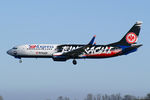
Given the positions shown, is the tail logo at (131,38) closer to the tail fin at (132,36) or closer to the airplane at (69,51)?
the tail fin at (132,36)

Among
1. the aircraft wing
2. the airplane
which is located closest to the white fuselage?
the airplane

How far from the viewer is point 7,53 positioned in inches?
4392

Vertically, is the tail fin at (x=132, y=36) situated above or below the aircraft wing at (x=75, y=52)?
above

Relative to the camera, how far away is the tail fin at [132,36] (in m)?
112

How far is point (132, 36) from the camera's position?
373 feet

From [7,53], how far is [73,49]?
20.4 metres

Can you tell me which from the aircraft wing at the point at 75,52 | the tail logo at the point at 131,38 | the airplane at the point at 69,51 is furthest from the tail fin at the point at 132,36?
the aircraft wing at the point at 75,52

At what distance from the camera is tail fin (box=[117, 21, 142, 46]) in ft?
368

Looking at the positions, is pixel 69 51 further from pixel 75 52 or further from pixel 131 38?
pixel 131 38

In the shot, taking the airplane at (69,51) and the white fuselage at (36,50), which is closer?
the airplane at (69,51)

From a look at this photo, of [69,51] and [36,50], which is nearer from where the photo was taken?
[69,51]

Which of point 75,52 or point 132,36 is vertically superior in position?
point 132,36

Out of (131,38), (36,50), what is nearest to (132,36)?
(131,38)

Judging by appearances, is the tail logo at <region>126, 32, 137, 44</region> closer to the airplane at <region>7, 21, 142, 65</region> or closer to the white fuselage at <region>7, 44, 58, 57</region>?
the airplane at <region>7, 21, 142, 65</region>
